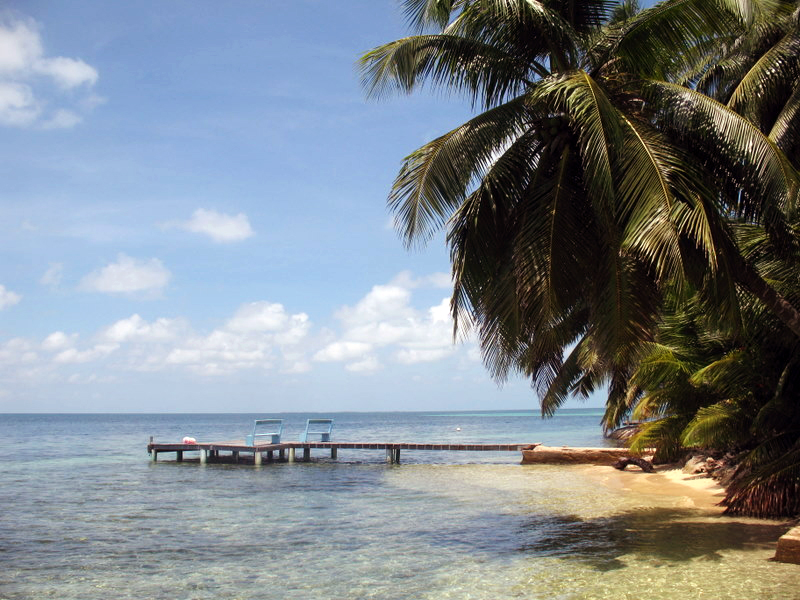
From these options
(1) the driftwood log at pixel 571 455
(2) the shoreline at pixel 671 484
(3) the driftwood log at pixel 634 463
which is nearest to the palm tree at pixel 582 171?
(2) the shoreline at pixel 671 484

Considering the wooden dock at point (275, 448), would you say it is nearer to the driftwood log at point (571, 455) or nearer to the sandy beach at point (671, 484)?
the driftwood log at point (571, 455)

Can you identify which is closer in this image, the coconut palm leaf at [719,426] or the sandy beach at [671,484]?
the coconut palm leaf at [719,426]

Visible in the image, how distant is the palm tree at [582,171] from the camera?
24.5 feet

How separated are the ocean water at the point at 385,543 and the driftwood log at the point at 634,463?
0.82 m

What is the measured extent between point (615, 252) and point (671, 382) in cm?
596

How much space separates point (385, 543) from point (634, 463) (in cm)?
1149

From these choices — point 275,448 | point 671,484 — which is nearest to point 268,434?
point 275,448

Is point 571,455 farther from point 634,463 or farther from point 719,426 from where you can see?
point 719,426

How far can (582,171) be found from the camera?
8594 mm

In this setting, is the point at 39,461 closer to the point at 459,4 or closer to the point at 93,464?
the point at 93,464

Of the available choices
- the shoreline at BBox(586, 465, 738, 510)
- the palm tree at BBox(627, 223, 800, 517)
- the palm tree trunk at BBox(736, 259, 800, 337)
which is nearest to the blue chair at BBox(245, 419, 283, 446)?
the shoreline at BBox(586, 465, 738, 510)

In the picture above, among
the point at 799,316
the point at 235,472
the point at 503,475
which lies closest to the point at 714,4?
the point at 799,316

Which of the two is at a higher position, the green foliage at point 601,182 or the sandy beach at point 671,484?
the green foliage at point 601,182

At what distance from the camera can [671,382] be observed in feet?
42.5
